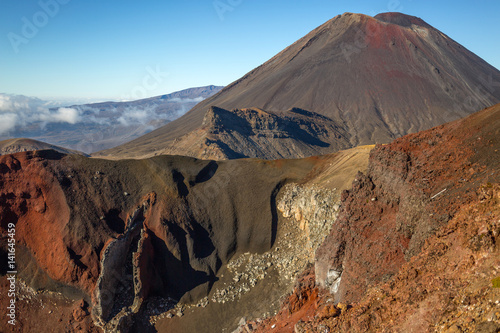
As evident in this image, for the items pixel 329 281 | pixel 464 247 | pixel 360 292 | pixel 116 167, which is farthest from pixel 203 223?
pixel 464 247

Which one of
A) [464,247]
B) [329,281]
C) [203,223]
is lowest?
[329,281]

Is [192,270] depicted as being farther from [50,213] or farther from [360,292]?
[360,292]

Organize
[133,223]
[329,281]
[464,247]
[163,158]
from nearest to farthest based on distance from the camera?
[464,247], [329,281], [133,223], [163,158]

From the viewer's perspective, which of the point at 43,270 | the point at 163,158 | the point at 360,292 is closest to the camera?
the point at 360,292

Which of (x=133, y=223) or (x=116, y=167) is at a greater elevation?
(x=116, y=167)
